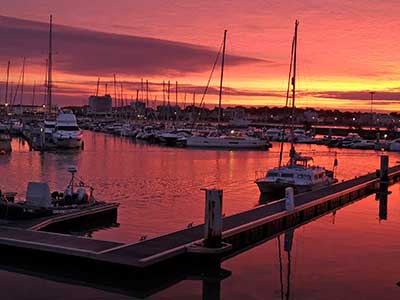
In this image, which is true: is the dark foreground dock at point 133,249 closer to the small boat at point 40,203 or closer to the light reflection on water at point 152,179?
the small boat at point 40,203

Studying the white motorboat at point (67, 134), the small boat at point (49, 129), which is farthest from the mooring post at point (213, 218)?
the small boat at point (49, 129)

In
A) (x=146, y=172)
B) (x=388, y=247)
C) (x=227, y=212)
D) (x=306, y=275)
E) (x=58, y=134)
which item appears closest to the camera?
(x=306, y=275)

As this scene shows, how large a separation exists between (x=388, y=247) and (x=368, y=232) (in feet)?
9.60

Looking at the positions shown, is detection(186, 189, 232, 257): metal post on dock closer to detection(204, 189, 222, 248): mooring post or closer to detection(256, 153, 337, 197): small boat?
detection(204, 189, 222, 248): mooring post

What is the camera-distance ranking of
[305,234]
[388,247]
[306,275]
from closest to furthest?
1. [306,275]
2. [388,247]
3. [305,234]

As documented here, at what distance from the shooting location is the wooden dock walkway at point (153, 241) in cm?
1561

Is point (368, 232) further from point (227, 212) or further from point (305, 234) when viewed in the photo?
point (227, 212)

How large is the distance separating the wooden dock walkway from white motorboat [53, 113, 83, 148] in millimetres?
44629

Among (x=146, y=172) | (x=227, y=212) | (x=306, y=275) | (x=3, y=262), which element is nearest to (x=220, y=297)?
(x=306, y=275)

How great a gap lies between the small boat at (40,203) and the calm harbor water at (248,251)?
154cm

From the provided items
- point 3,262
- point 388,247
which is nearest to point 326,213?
point 388,247

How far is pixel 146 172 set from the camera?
1780 inches

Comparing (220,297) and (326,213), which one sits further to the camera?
(326,213)

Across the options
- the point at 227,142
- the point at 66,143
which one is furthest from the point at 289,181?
the point at 227,142
